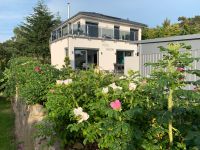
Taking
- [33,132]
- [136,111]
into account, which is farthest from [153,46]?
[136,111]

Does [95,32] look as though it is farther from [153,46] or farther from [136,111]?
[136,111]

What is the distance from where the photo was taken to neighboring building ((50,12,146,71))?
90.0ft

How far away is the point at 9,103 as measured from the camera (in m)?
12.0

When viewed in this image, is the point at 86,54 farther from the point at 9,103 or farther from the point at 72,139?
the point at 72,139

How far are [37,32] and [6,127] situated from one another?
35141 millimetres

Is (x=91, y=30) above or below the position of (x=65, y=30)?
below

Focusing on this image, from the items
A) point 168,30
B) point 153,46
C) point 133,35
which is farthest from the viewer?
point 168,30

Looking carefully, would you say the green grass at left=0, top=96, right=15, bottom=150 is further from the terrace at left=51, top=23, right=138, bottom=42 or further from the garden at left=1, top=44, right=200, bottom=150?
the terrace at left=51, top=23, right=138, bottom=42

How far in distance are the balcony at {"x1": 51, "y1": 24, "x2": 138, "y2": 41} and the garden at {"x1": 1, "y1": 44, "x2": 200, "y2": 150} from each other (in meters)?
24.2

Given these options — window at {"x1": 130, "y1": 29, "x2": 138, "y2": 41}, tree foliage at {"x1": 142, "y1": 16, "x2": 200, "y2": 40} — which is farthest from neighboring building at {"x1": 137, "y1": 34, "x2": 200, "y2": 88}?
tree foliage at {"x1": 142, "y1": 16, "x2": 200, "y2": 40}

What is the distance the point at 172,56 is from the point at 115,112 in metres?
0.65

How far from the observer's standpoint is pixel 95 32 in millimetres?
28812

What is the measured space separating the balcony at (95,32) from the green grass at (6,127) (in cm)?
1678

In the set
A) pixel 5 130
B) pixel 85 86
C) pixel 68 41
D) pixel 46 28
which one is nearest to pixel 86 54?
pixel 68 41
